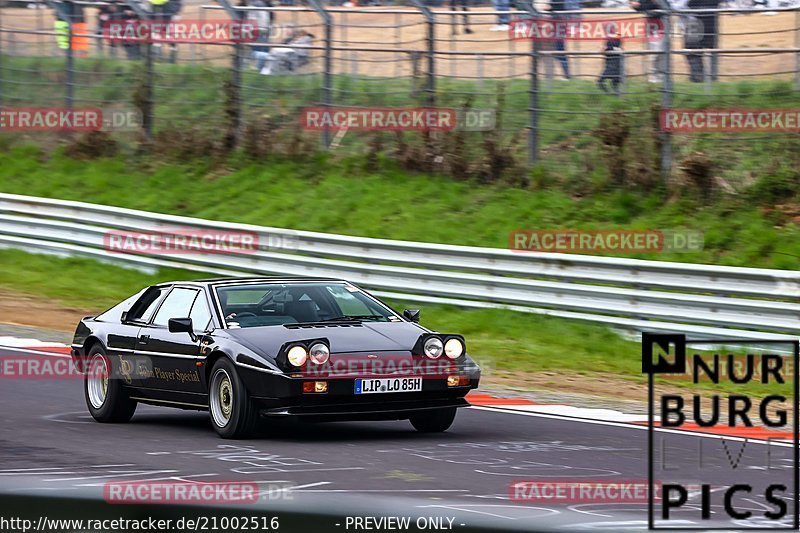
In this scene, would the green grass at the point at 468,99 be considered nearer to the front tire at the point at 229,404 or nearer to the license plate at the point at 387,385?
the license plate at the point at 387,385

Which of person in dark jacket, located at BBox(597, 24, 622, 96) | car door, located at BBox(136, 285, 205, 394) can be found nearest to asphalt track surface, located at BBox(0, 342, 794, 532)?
car door, located at BBox(136, 285, 205, 394)

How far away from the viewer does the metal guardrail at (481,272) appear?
14.6 m

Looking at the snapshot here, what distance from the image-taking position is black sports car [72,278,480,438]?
30.4ft

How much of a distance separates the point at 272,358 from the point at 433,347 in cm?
115

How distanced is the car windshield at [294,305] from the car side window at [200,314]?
0.44 feet

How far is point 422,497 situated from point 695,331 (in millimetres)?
8246

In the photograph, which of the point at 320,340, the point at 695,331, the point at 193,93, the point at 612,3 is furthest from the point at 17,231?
the point at 320,340

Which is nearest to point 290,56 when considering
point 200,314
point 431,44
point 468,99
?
point 431,44

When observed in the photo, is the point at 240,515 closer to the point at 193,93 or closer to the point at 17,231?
the point at 17,231

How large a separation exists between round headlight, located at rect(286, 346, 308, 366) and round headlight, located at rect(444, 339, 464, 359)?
105cm

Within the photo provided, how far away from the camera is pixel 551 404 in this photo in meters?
12.0

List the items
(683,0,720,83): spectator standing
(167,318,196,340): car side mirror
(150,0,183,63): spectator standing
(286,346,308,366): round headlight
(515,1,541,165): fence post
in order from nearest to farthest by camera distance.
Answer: (286,346,308,366): round headlight < (167,318,196,340): car side mirror < (683,0,720,83): spectator standing < (515,1,541,165): fence post < (150,0,183,63): spectator standing

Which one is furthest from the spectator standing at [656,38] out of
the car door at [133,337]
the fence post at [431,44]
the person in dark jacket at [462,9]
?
the car door at [133,337]

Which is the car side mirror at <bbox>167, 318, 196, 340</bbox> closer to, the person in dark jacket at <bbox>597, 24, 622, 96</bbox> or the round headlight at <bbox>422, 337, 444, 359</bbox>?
the round headlight at <bbox>422, 337, 444, 359</bbox>
